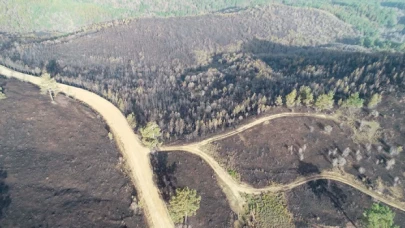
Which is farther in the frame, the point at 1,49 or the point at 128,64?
the point at 128,64

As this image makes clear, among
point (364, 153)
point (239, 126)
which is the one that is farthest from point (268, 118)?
point (364, 153)

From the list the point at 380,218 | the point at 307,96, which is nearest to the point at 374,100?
the point at 307,96

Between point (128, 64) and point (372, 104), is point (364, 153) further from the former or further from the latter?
point (128, 64)

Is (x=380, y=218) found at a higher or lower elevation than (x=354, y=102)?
lower

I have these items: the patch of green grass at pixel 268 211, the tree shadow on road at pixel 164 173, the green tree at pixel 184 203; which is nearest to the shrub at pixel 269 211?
the patch of green grass at pixel 268 211

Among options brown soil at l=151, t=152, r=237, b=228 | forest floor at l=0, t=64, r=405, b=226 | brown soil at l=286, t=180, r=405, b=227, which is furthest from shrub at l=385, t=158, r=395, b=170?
brown soil at l=151, t=152, r=237, b=228

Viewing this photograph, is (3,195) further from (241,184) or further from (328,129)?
(328,129)

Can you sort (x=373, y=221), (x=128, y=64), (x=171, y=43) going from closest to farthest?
(x=373, y=221), (x=128, y=64), (x=171, y=43)
